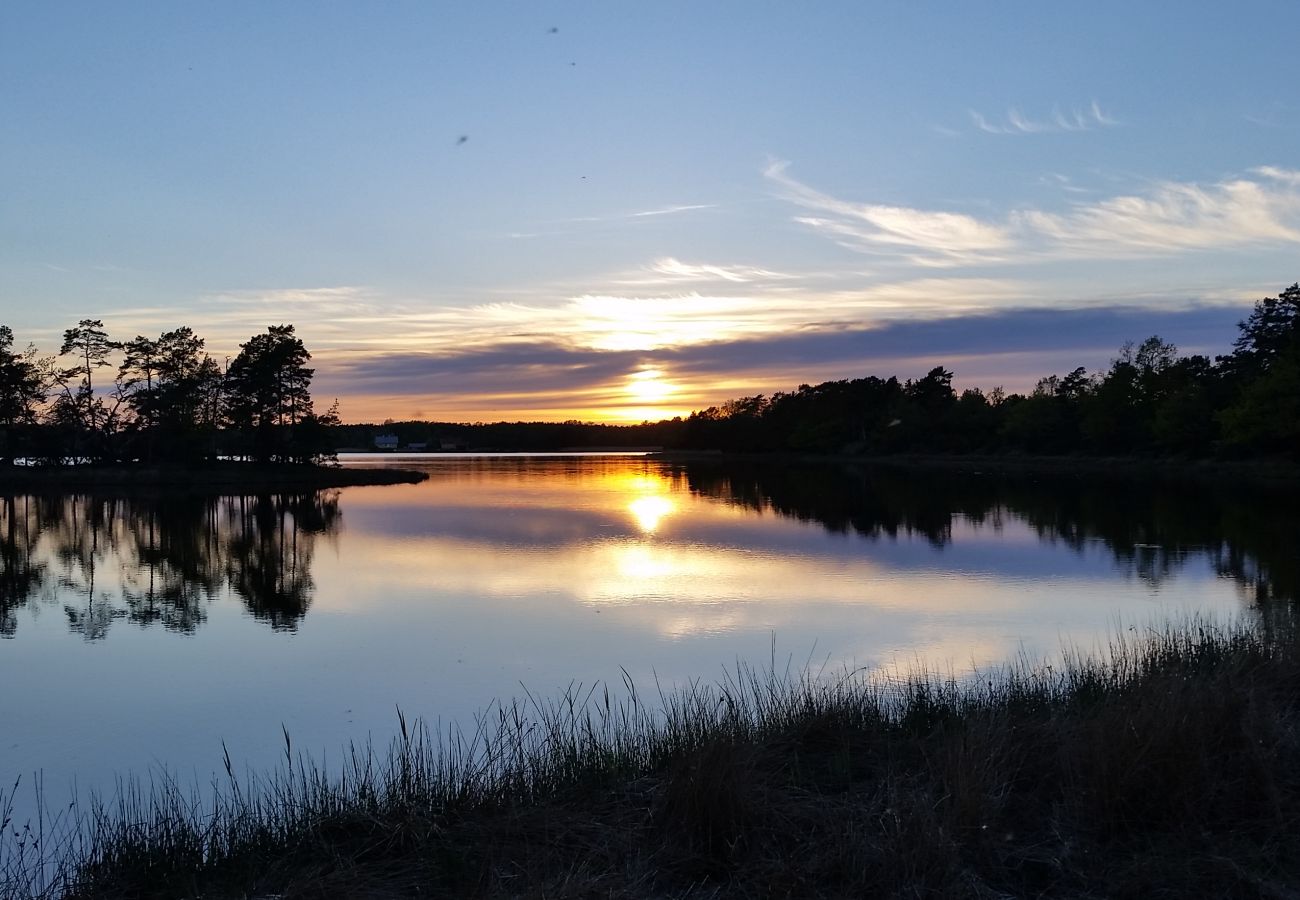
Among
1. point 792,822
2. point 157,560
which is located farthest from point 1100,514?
point 792,822

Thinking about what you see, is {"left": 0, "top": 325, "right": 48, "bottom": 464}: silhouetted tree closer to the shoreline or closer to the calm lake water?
the calm lake water

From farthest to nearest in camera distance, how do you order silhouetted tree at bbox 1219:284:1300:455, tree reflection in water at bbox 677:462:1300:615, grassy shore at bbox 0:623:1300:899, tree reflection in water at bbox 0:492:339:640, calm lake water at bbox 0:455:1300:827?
silhouetted tree at bbox 1219:284:1300:455 < tree reflection in water at bbox 677:462:1300:615 < tree reflection in water at bbox 0:492:339:640 < calm lake water at bbox 0:455:1300:827 < grassy shore at bbox 0:623:1300:899

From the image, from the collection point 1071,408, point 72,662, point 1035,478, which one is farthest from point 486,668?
point 1071,408

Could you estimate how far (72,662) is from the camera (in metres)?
14.3

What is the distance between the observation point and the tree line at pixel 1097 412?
57094mm

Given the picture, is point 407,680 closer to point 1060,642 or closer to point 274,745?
point 274,745

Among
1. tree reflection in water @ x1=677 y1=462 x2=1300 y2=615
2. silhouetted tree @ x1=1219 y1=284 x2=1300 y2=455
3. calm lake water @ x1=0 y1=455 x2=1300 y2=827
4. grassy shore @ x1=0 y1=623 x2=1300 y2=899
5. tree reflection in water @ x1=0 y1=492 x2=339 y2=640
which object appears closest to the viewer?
grassy shore @ x1=0 y1=623 x2=1300 y2=899

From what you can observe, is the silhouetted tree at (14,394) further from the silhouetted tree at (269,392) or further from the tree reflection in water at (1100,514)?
the tree reflection in water at (1100,514)

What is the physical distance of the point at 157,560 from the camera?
1043 inches

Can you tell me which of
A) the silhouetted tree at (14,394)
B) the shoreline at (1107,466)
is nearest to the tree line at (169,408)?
the silhouetted tree at (14,394)

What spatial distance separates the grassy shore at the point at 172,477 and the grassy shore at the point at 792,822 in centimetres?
5670

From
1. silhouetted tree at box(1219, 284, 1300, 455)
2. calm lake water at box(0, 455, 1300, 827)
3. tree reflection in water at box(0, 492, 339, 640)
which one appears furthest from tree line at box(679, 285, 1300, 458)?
tree reflection in water at box(0, 492, 339, 640)

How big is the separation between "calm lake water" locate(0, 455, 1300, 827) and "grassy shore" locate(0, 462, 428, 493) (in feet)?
71.3

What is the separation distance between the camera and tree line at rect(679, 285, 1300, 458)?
187 ft
